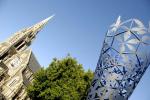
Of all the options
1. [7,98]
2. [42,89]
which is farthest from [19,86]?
[42,89]

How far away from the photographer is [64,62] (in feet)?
122

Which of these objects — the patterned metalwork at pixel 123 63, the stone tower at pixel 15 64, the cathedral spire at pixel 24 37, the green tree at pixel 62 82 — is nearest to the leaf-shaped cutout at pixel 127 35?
the patterned metalwork at pixel 123 63

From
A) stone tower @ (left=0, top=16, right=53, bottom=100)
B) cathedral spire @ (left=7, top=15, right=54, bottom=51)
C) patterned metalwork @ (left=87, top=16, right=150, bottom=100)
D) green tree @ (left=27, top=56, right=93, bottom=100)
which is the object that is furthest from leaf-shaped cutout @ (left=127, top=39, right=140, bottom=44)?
cathedral spire @ (left=7, top=15, right=54, bottom=51)

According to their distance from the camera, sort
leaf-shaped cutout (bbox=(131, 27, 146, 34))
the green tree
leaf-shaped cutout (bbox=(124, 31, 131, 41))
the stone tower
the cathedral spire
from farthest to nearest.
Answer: the cathedral spire → the stone tower → the green tree → leaf-shaped cutout (bbox=(124, 31, 131, 41)) → leaf-shaped cutout (bbox=(131, 27, 146, 34))

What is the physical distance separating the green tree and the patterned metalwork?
1626 centimetres

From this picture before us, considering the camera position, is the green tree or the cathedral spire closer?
the green tree

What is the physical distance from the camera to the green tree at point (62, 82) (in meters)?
34.1

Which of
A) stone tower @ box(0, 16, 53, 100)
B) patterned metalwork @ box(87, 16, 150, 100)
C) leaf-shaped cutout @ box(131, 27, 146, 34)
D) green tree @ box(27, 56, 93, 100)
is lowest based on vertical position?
patterned metalwork @ box(87, 16, 150, 100)

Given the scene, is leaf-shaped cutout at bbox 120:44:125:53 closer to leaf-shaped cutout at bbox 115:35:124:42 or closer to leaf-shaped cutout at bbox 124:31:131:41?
leaf-shaped cutout at bbox 115:35:124:42

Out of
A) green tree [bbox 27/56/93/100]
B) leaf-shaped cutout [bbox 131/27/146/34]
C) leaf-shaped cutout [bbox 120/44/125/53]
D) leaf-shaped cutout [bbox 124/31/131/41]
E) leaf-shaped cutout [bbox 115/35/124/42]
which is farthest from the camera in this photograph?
green tree [bbox 27/56/93/100]

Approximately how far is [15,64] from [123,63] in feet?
175

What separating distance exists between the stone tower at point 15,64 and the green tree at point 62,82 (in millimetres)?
24912

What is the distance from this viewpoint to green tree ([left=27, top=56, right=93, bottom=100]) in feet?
112

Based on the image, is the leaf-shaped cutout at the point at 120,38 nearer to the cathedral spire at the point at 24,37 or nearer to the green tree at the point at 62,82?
the green tree at the point at 62,82
